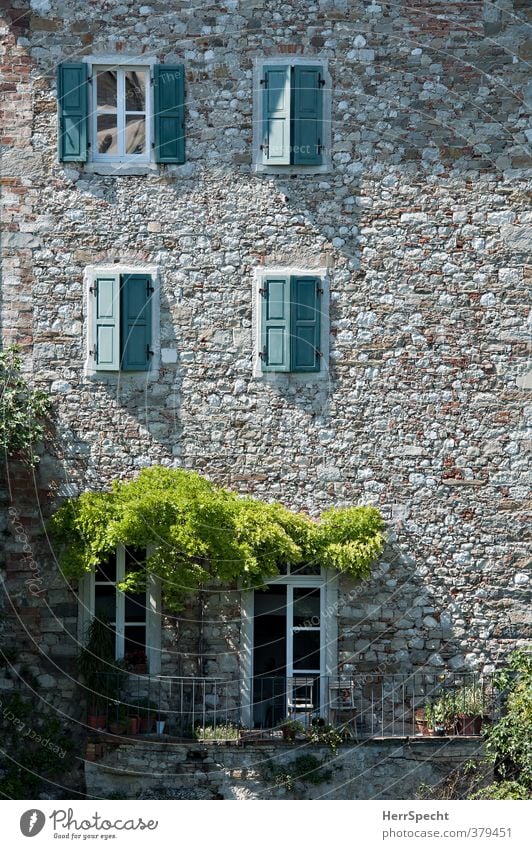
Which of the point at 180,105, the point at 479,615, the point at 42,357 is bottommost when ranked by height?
the point at 479,615

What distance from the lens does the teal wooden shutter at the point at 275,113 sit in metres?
17.9

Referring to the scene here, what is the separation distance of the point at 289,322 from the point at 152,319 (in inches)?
63.0

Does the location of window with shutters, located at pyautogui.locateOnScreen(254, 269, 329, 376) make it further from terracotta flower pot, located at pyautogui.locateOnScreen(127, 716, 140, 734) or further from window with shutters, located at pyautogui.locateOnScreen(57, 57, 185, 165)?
terracotta flower pot, located at pyautogui.locateOnScreen(127, 716, 140, 734)

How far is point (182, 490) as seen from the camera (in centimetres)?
1752

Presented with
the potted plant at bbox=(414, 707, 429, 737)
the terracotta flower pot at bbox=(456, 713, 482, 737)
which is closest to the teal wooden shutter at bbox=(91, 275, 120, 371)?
the potted plant at bbox=(414, 707, 429, 737)

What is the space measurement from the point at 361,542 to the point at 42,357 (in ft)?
14.1

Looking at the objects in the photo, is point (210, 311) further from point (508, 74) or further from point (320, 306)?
point (508, 74)

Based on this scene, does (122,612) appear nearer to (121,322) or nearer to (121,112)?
(121,322)

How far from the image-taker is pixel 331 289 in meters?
18.1

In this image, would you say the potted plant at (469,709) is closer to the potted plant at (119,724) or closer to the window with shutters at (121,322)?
the potted plant at (119,724)

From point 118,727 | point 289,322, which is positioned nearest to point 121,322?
point 289,322

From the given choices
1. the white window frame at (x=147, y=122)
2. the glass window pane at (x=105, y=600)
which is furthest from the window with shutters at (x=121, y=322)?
the glass window pane at (x=105, y=600)
